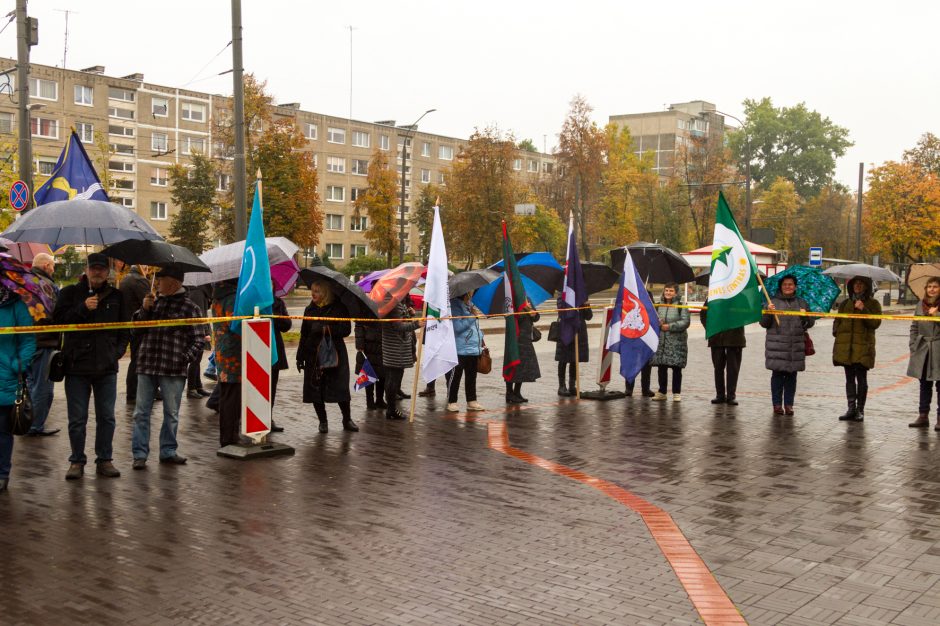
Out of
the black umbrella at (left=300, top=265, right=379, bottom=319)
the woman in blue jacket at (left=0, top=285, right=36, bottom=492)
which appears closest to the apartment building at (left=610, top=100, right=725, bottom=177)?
the black umbrella at (left=300, top=265, right=379, bottom=319)

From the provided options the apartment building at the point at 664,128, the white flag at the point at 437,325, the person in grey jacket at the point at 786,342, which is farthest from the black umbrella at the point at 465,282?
the apartment building at the point at 664,128

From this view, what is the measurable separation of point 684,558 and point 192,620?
→ 2929 millimetres

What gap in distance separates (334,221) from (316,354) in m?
72.1

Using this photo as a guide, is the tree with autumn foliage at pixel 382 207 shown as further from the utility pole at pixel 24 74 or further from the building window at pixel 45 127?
the utility pole at pixel 24 74

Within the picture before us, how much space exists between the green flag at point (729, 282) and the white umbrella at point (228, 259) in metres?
5.31

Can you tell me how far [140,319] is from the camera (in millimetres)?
8414

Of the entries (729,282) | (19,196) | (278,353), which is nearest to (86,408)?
(278,353)

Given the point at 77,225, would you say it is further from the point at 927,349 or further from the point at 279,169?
the point at 279,169

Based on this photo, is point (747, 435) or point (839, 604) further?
point (747, 435)

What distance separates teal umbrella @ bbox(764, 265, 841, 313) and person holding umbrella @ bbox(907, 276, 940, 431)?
1.25 m

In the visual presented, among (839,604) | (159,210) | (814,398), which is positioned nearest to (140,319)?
(839,604)

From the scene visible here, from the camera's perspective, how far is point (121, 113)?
68562 mm

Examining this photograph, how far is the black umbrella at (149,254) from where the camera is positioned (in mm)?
8203

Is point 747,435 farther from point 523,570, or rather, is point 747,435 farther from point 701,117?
point 701,117
